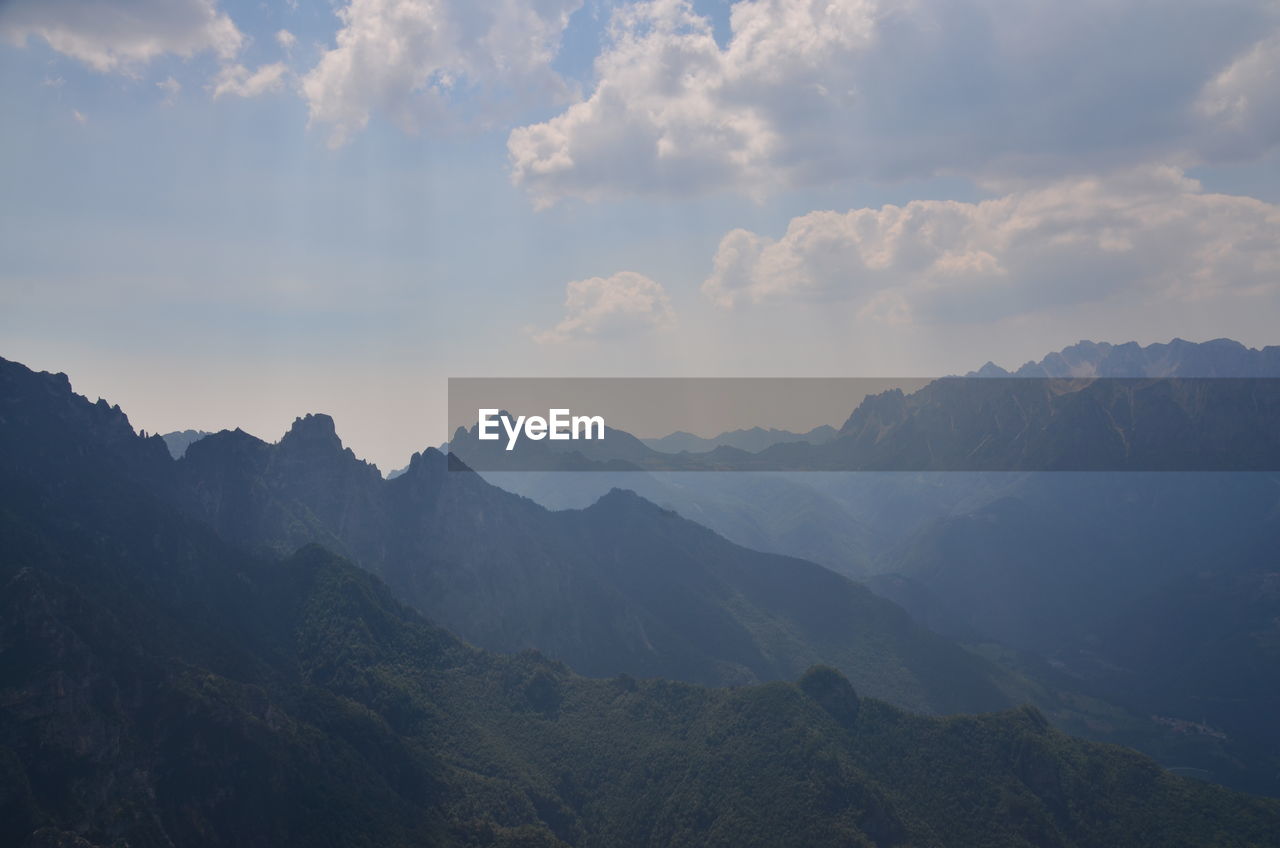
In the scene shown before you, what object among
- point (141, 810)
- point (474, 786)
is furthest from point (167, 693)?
point (474, 786)

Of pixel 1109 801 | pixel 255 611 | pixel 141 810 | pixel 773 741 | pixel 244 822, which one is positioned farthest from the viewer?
pixel 255 611

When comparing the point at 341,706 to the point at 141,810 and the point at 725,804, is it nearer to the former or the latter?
the point at 141,810

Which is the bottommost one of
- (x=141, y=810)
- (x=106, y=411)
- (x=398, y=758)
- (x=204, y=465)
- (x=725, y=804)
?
(x=725, y=804)

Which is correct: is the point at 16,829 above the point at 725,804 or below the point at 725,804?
above

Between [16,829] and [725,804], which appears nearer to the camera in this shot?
[16,829]

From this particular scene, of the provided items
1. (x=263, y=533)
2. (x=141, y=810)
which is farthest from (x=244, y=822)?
(x=263, y=533)

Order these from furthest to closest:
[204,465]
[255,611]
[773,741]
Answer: [204,465], [255,611], [773,741]
